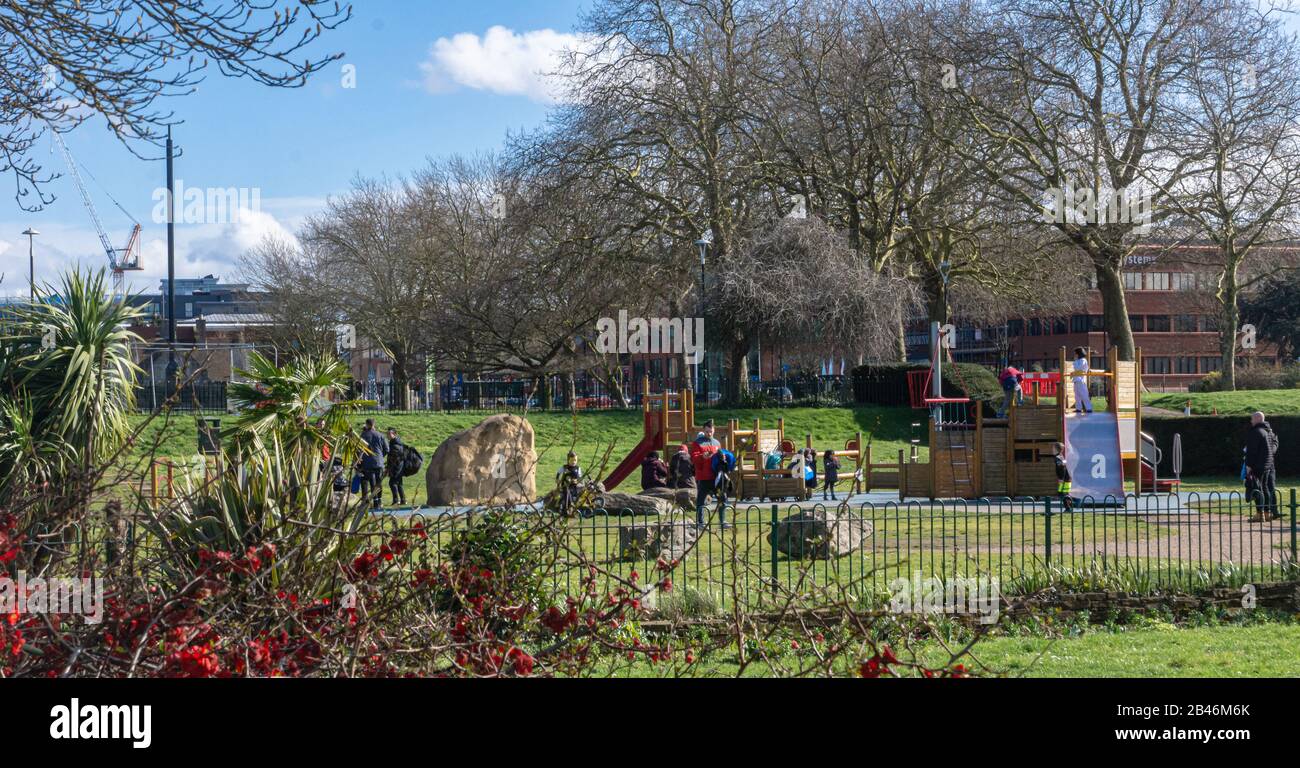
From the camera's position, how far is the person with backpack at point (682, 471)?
20.7 metres

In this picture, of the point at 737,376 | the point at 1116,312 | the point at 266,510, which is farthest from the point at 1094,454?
the point at 737,376

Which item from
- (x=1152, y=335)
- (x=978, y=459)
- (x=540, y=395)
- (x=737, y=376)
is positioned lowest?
(x=978, y=459)

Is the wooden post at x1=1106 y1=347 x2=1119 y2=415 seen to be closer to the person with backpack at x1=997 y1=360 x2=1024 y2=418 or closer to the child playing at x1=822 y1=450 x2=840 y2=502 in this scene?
the person with backpack at x1=997 y1=360 x2=1024 y2=418

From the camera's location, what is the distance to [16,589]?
5078mm

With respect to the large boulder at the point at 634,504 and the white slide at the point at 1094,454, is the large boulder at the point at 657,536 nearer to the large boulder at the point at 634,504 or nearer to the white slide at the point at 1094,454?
the large boulder at the point at 634,504

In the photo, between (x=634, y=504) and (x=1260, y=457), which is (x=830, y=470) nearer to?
(x=634, y=504)

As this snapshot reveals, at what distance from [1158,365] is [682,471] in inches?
2475

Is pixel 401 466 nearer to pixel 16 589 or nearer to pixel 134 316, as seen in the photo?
pixel 134 316

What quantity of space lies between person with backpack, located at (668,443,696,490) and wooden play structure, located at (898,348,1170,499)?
452 centimetres

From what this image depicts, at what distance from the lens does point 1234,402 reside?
33844mm

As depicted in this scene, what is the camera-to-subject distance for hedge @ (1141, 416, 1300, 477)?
28.8 metres

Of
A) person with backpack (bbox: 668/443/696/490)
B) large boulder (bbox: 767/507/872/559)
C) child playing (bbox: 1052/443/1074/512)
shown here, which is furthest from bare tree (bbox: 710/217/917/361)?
large boulder (bbox: 767/507/872/559)

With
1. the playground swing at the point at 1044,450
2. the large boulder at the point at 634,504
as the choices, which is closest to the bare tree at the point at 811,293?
the playground swing at the point at 1044,450

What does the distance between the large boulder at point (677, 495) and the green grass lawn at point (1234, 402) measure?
1683cm
